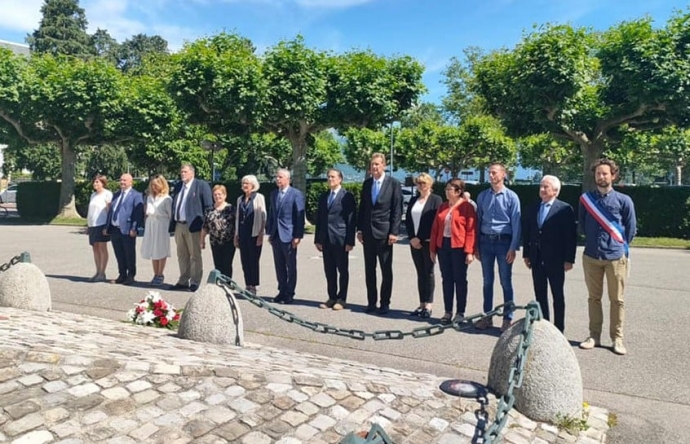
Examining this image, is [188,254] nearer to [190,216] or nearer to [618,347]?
[190,216]

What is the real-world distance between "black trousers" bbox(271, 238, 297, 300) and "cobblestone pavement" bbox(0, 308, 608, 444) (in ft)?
11.7

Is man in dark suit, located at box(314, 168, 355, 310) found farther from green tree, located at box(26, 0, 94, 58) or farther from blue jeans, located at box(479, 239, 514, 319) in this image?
green tree, located at box(26, 0, 94, 58)

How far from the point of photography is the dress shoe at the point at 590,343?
238 inches

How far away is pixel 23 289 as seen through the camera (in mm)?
6781

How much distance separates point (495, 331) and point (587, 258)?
1.32 meters

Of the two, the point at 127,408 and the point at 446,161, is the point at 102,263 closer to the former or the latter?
the point at 127,408

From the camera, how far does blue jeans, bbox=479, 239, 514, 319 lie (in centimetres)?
662

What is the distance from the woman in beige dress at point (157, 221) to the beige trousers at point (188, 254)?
30 centimetres

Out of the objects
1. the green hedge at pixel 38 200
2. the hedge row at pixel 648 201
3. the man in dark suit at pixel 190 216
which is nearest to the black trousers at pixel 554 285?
the man in dark suit at pixel 190 216

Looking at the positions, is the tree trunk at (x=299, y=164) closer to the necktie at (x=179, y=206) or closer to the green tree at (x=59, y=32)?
the necktie at (x=179, y=206)

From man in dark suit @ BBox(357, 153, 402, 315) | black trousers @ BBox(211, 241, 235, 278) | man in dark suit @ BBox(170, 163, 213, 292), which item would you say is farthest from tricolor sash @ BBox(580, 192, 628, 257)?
man in dark suit @ BBox(170, 163, 213, 292)

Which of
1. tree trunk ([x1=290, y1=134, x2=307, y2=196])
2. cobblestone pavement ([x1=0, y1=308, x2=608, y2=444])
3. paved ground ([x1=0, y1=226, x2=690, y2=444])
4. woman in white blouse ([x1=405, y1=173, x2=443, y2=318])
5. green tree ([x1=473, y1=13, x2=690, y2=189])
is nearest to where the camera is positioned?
cobblestone pavement ([x1=0, y1=308, x2=608, y2=444])

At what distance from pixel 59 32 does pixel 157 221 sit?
58387 millimetres

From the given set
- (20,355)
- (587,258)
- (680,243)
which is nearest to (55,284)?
(20,355)
